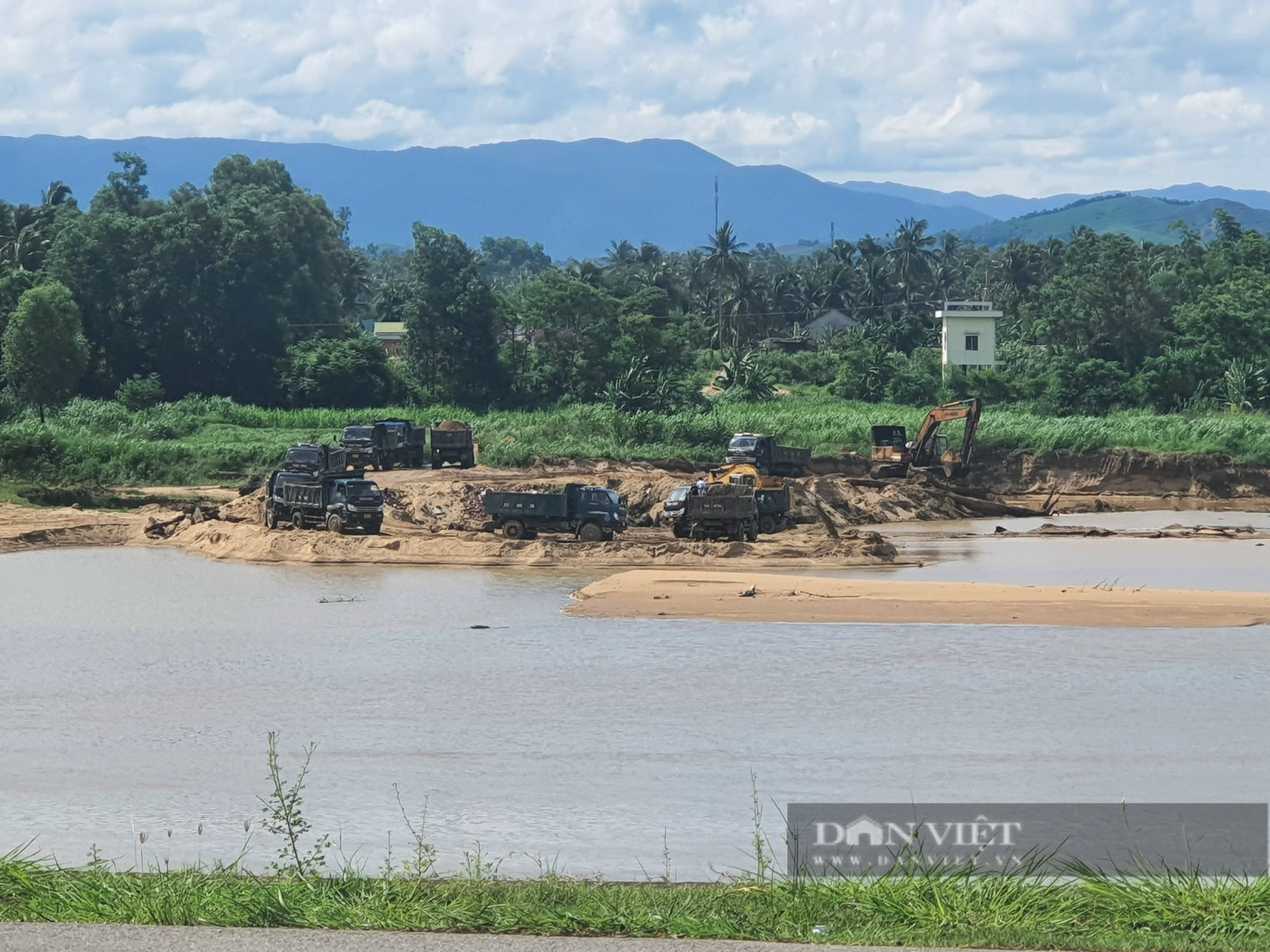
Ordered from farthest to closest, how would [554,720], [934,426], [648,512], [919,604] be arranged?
1. [934,426]
2. [648,512]
3. [919,604]
4. [554,720]

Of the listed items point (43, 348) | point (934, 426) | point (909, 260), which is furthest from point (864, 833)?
point (909, 260)

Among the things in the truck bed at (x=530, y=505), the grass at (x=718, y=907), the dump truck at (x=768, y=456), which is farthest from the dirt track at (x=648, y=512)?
the grass at (x=718, y=907)

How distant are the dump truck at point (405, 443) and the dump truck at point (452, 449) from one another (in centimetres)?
104

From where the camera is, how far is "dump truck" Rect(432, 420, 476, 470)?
62.5 meters

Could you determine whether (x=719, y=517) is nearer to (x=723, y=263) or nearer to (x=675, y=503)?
(x=675, y=503)

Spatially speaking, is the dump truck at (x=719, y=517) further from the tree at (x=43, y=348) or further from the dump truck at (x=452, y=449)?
the tree at (x=43, y=348)

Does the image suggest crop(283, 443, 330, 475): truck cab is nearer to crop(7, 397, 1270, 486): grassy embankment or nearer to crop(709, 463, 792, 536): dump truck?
crop(7, 397, 1270, 486): grassy embankment

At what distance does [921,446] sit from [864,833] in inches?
1840

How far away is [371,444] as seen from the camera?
61375 millimetres

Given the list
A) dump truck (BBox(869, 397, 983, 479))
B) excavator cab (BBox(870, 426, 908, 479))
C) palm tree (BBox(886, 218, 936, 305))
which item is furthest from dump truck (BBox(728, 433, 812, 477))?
palm tree (BBox(886, 218, 936, 305))

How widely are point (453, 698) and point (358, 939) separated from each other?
14.0 meters

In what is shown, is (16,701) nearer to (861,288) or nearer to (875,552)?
(875,552)

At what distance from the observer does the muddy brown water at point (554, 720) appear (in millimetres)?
16266

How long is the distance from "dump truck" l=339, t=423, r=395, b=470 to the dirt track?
1818 mm
